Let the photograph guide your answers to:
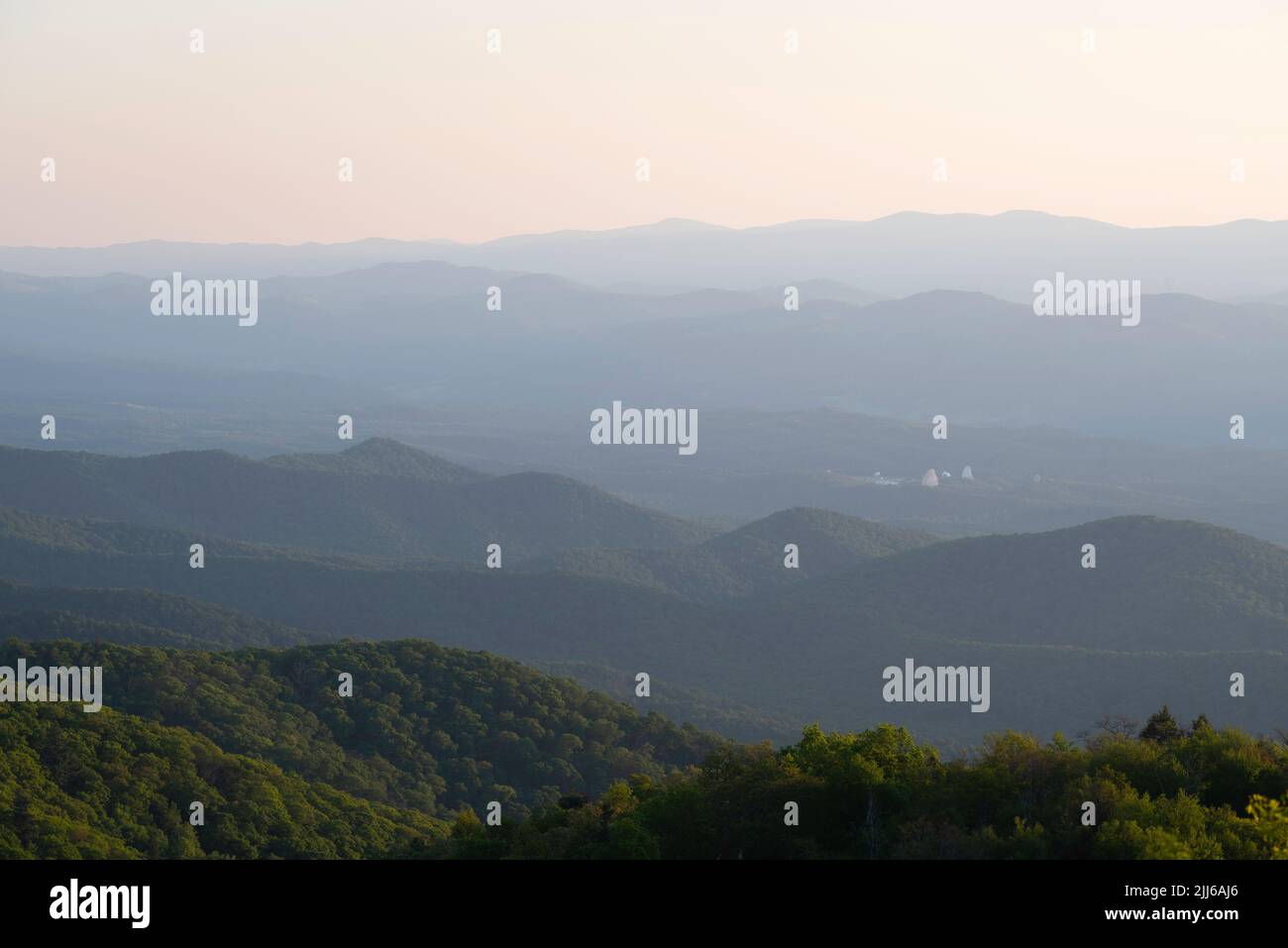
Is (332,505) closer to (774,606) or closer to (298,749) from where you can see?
(774,606)

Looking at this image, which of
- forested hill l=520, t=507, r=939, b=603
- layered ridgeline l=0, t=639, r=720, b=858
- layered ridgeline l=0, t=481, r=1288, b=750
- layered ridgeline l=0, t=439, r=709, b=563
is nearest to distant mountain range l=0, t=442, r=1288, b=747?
layered ridgeline l=0, t=481, r=1288, b=750

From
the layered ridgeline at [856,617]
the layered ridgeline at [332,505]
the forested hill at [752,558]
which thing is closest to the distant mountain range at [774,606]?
the layered ridgeline at [856,617]

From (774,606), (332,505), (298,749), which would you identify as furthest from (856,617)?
(332,505)

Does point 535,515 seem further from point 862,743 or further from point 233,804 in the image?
point 862,743

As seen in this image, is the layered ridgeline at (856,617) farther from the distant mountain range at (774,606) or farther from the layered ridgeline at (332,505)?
the layered ridgeline at (332,505)

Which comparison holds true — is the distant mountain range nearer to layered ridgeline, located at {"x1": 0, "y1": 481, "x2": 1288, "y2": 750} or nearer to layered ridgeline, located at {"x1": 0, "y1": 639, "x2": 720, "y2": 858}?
layered ridgeline, located at {"x1": 0, "y1": 481, "x2": 1288, "y2": 750}

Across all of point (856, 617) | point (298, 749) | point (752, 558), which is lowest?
point (298, 749)

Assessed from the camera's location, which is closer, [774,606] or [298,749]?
[298,749]

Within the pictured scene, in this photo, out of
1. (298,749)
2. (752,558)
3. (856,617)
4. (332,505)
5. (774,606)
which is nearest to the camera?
(298,749)
